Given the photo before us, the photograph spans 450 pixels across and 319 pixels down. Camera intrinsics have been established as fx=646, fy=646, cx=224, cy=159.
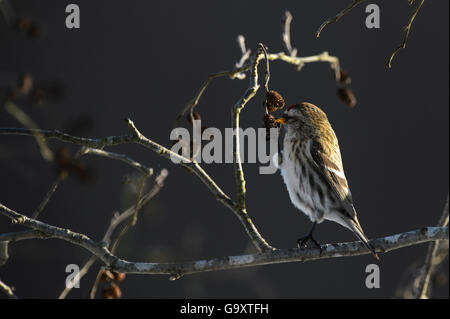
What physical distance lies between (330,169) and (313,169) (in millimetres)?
77

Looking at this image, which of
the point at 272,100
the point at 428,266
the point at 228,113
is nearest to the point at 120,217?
the point at 272,100

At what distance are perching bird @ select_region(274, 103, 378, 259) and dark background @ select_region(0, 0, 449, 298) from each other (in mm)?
1691

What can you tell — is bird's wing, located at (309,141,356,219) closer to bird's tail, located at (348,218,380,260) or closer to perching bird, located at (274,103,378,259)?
perching bird, located at (274,103,378,259)

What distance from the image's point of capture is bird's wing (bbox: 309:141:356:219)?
8.73 feet

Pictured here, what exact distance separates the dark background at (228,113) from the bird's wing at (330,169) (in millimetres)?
1746

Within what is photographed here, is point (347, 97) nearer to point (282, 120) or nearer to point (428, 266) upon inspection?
point (282, 120)

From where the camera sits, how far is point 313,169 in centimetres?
272

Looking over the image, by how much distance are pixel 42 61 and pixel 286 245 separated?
2473mm

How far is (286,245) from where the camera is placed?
15.4 ft

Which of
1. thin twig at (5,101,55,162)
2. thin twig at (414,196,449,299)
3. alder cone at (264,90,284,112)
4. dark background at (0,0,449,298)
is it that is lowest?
thin twig at (414,196,449,299)

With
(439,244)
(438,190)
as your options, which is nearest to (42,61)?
(438,190)

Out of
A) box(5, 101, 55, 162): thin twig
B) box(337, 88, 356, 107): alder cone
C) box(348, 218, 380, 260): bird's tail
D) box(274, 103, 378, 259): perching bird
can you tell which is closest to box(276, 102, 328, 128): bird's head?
box(274, 103, 378, 259): perching bird

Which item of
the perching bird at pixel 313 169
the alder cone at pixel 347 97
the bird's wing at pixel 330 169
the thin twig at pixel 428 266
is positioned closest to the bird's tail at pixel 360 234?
the perching bird at pixel 313 169

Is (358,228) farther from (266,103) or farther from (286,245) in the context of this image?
(286,245)
